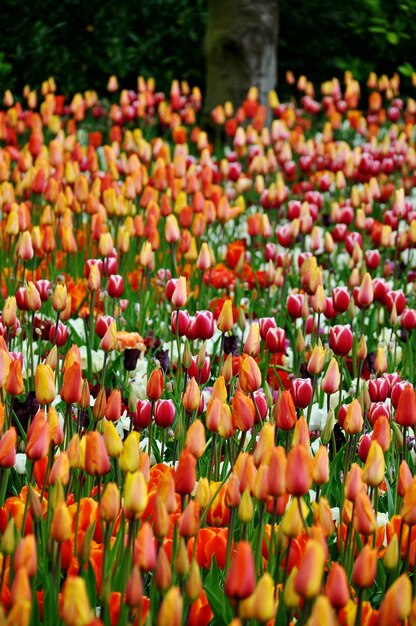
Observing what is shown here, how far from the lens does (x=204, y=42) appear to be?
346 inches

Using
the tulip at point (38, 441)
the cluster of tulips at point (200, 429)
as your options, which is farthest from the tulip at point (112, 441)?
the tulip at point (38, 441)

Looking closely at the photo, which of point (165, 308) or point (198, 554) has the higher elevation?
point (198, 554)

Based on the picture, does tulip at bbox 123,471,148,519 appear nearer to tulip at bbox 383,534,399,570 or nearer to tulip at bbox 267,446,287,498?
tulip at bbox 267,446,287,498

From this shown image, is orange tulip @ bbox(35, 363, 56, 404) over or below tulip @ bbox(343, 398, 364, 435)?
over

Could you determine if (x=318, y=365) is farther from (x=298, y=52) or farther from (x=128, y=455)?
(x=298, y=52)

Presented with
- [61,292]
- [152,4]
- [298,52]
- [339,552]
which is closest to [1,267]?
[61,292]

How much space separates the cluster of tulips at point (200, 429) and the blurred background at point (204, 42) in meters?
2.69

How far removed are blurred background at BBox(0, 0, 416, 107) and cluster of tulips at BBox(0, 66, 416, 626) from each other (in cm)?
269

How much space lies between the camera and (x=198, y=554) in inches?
80.6

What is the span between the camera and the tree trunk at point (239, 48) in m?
8.30

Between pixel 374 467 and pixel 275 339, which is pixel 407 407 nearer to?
pixel 374 467

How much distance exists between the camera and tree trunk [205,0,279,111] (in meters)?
8.30

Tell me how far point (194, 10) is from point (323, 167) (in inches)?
172

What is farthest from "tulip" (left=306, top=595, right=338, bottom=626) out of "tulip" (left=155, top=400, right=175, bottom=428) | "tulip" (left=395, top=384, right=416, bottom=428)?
"tulip" (left=155, top=400, right=175, bottom=428)
